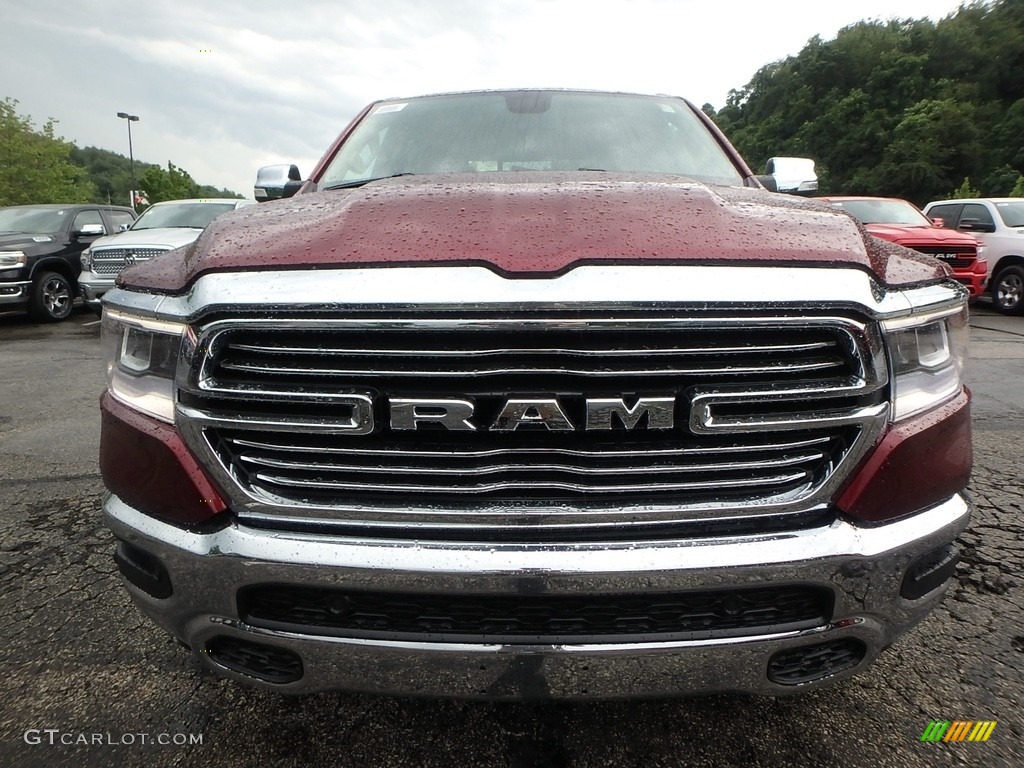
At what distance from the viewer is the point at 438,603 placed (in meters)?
1.34

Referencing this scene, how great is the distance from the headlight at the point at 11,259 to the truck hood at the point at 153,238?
1261 mm

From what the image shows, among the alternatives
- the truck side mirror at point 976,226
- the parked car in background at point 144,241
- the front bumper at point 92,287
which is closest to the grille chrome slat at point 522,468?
the parked car in background at point 144,241

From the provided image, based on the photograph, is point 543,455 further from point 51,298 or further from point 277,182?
point 51,298

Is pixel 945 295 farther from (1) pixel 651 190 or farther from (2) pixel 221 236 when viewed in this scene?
(2) pixel 221 236

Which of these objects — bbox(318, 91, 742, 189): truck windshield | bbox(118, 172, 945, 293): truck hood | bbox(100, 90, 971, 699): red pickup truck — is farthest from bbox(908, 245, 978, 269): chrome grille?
Answer: bbox(100, 90, 971, 699): red pickup truck

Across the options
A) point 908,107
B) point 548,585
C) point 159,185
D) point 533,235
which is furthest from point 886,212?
point 159,185

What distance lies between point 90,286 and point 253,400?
10.1 metres

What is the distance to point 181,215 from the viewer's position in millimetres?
10188

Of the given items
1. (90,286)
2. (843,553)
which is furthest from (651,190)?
(90,286)

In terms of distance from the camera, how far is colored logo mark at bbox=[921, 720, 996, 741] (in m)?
1.74

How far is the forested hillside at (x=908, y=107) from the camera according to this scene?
41406 mm

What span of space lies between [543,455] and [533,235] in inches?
17.9

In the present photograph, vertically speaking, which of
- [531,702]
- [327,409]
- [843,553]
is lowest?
[531,702]

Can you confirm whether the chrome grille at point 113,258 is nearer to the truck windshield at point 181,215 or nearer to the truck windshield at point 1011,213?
the truck windshield at point 181,215
